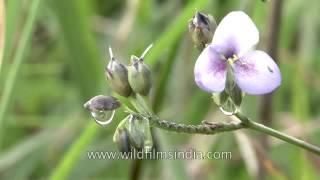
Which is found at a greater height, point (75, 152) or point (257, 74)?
point (257, 74)

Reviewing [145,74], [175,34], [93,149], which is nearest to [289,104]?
[93,149]

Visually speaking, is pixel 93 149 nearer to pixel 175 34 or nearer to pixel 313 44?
pixel 175 34

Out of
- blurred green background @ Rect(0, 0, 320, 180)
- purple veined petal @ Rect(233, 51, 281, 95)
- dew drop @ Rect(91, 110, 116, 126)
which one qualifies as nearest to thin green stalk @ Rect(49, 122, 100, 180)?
blurred green background @ Rect(0, 0, 320, 180)

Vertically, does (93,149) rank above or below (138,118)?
below

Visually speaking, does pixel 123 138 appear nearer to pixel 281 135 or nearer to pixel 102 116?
pixel 102 116

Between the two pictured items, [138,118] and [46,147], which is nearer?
[138,118]

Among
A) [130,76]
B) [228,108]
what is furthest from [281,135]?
[130,76]

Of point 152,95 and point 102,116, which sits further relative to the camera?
point 152,95
